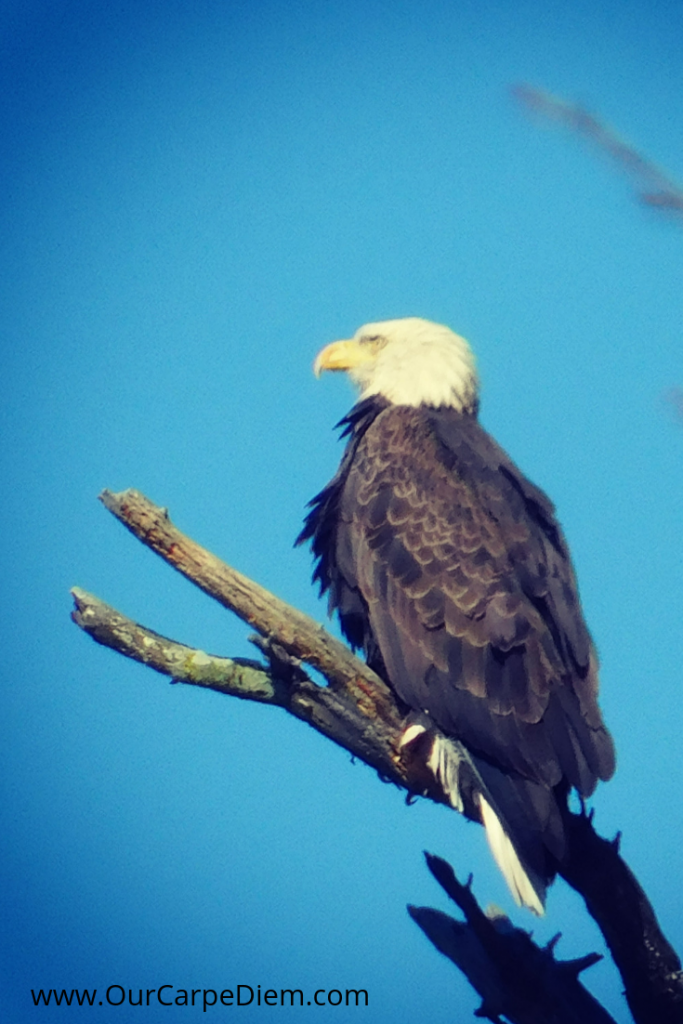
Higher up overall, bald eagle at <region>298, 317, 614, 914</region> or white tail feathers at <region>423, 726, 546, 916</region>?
bald eagle at <region>298, 317, 614, 914</region>

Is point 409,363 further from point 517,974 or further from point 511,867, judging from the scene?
point 517,974

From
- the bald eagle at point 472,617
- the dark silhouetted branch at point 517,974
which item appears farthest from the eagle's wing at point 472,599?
the dark silhouetted branch at point 517,974

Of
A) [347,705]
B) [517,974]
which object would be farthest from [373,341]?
[517,974]

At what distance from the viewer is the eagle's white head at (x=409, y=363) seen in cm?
520

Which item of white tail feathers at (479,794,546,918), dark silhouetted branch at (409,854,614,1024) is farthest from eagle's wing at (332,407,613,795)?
dark silhouetted branch at (409,854,614,1024)

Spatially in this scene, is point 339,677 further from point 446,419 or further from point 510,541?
point 446,419

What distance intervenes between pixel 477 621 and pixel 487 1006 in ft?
4.12

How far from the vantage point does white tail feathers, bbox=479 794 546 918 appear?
140 inches

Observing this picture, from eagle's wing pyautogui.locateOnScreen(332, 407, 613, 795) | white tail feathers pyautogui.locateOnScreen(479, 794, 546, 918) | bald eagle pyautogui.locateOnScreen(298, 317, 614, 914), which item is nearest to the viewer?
white tail feathers pyautogui.locateOnScreen(479, 794, 546, 918)

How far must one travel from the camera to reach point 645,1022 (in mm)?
3693

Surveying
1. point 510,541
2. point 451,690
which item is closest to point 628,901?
point 451,690

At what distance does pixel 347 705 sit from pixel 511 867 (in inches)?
28.3

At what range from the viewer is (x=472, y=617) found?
13.5 feet

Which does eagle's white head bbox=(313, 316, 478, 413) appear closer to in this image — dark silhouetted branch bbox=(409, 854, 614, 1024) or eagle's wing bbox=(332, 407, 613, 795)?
eagle's wing bbox=(332, 407, 613, 795)
